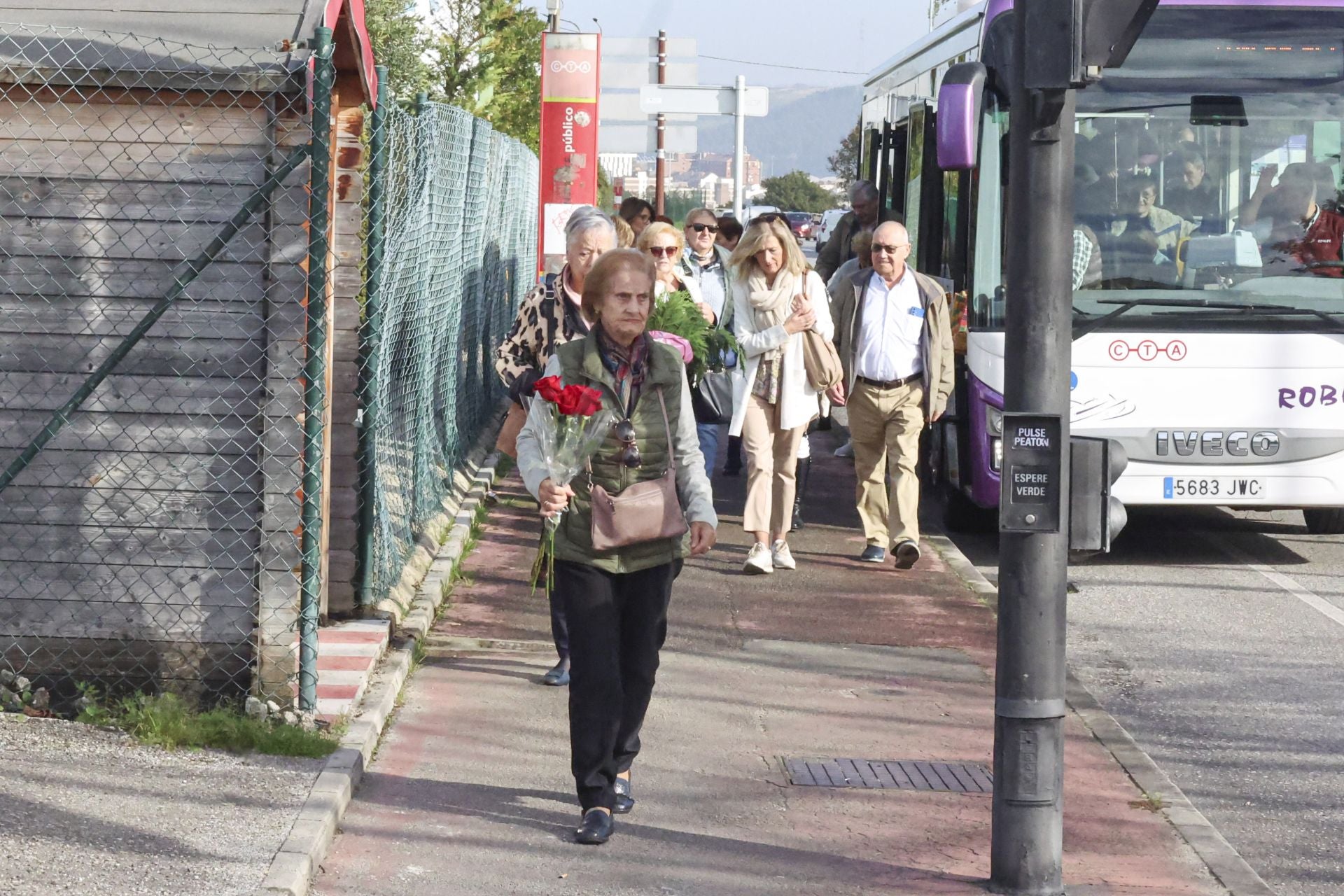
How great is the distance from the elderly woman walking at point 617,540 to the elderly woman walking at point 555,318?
51.9 inches

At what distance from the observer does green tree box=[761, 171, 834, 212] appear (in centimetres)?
11469

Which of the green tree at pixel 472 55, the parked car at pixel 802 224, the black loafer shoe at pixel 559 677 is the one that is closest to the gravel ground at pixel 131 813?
the black loafer shoe at pixel 559 677

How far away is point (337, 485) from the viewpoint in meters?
7.66

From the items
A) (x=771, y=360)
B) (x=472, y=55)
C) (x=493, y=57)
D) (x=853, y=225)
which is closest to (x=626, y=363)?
(x=771, y=360)

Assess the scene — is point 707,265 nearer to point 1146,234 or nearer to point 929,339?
point 929,339

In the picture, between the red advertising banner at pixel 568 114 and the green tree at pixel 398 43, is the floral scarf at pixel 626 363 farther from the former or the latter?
the green tree at pixel 398 43

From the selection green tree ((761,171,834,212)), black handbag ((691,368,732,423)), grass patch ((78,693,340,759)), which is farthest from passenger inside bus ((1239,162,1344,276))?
green tree ((761,171,834,212))

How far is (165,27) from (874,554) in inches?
212

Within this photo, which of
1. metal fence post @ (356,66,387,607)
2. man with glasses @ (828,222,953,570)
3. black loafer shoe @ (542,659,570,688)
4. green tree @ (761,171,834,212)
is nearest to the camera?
black loafer shoe @ (542,659,570,688)

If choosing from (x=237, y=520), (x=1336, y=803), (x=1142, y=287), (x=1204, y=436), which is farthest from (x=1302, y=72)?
(x=237, y=520)

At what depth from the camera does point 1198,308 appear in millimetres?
9961

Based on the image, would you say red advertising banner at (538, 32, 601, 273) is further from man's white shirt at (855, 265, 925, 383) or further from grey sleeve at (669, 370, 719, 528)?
grey sleeve at (669, 370, 719, 528)

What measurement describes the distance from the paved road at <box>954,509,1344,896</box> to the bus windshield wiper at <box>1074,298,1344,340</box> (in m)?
1.49

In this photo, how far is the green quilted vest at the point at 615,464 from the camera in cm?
530
